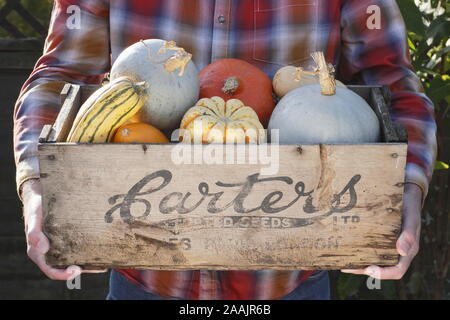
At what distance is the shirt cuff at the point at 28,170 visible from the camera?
196cm

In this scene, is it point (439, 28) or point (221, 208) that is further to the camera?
point (439, 28)

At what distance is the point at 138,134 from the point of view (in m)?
1.73

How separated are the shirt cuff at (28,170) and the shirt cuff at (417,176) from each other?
3.29 feet

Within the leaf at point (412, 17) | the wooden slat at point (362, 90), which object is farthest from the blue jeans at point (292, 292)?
the leaf at point (412, 17)

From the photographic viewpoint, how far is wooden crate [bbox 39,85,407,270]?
1.66 meters

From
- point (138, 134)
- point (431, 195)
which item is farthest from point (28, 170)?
point (431, 195)

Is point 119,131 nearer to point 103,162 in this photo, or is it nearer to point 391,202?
point 103,162

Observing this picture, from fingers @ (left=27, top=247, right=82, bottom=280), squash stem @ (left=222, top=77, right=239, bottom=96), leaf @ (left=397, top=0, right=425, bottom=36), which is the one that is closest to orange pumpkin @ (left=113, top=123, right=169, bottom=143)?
squash stem @ (left=222, top=77, right=239, bottom=96)

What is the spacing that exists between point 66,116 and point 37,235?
304 mm

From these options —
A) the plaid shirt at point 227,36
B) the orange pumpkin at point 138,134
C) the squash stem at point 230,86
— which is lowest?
the orange pumpkin at point 138,134

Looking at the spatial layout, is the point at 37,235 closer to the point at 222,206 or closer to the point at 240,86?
the point at 222,206

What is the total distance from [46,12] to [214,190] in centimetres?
334

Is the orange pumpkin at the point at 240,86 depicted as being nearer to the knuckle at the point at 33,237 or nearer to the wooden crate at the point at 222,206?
the wooden crate at the point at 222,206

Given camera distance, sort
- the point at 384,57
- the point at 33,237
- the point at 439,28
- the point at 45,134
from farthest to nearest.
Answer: the point at 439,28
the point at 384,57
the point at 33,237
the point at 45,134
